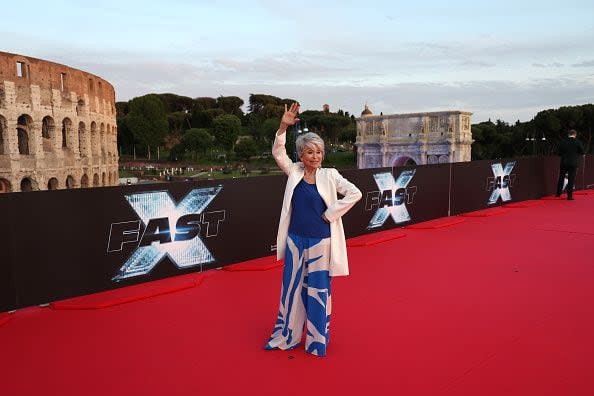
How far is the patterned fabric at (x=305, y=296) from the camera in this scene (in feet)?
12.6

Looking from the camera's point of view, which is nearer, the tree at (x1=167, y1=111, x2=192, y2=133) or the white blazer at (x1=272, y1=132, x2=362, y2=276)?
the white blazer at (x1=272, y1=132, x2=362, y2=276)

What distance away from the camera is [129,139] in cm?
7488

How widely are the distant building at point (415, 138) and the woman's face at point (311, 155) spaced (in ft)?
131

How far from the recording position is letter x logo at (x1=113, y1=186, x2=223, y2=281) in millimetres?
5957

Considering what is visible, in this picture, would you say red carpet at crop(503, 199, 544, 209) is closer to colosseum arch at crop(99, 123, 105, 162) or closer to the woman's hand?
the woman's hand

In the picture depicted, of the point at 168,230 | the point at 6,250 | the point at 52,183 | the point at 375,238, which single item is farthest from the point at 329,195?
the point at 52,183

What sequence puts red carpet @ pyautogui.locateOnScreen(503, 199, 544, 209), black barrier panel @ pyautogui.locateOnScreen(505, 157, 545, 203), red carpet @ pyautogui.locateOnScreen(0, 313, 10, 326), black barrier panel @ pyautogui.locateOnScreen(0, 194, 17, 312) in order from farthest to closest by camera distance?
black barrier panel @ pyautogui.locateOnScreen(505, 157, 545, 203)
red carpet @ pyautogui.locateOnScreen(503, 199, 544, 209)
black barrier panel @ pyautogui.locateOnScreen(0, 194, 17, 312)
red carpet @ pyautogui.locateOnScreen(0, 313, 10, 326)

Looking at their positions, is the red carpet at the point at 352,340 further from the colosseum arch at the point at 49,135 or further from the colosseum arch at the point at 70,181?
the colosseum arch at the point at 70,181

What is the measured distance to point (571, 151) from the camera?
13.3 meters

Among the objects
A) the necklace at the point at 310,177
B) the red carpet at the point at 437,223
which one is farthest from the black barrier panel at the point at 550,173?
the necklace at the point at 310,177

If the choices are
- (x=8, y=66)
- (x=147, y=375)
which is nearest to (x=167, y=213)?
(x=147, y=375)

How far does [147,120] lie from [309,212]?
70.5m

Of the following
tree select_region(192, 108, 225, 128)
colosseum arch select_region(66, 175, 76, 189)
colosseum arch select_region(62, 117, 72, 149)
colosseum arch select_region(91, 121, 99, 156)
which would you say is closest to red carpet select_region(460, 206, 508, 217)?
colosseum arch select_region(66, 175, 76, 189)

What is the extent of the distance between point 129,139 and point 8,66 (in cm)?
4776
